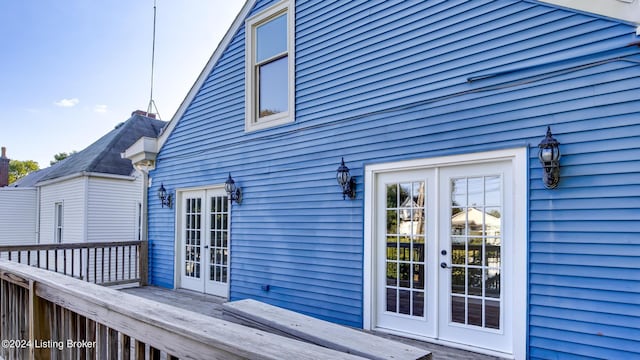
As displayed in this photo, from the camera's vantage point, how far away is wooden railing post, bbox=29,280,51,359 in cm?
217

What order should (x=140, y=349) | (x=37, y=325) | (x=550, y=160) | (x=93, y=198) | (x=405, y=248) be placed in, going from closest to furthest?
1. (x=140, y=349)
2. (x=37, y=325)
3. (x=550, y=160)
4. (x=405, y=248)
5. (x=93, y=198)

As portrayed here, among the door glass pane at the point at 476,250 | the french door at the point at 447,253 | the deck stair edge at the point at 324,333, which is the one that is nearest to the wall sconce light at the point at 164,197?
the french door at the point at 447,253

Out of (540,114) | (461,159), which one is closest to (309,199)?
(461,159)

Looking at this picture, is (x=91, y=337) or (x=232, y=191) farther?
(x=232, y=191)

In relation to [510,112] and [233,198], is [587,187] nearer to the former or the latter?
[510,112]

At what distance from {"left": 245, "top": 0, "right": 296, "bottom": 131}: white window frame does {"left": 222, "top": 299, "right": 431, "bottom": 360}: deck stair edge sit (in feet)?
10.1

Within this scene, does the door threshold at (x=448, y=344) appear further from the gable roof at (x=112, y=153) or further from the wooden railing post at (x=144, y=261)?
the gable roof at (x=112, y=153)

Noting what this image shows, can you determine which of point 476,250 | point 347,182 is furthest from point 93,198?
point 476,250

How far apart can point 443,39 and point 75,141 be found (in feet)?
113

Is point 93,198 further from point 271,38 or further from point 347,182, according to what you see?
point 347,182

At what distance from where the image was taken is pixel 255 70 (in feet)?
19.3

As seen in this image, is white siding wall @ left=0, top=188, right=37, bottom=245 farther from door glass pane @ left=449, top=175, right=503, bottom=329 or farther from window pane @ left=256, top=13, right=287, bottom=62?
door glass pane @ left=449, top=175, right=503, bottom=329

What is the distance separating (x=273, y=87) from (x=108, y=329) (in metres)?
4.51

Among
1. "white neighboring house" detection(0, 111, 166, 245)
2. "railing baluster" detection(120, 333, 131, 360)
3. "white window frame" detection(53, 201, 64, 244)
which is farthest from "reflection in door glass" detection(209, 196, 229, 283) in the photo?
"white window frame" detection(53, 201, 64, 244)
